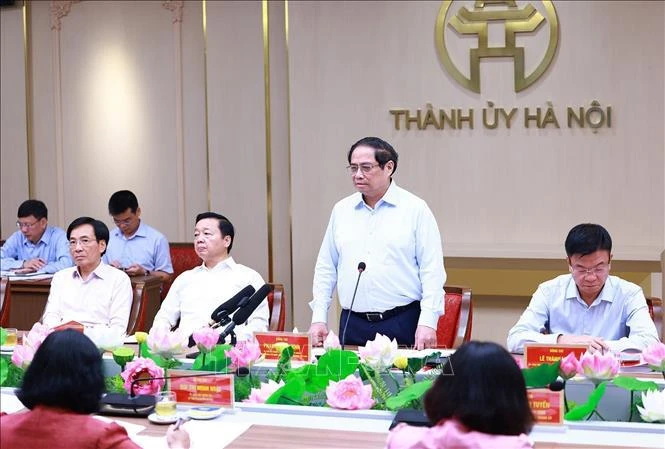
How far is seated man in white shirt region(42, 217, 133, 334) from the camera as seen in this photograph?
4336 mm

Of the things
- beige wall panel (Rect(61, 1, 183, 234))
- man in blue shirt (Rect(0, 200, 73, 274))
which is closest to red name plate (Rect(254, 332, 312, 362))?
man in blue shirt (Rect(0, 200, 73, 274))

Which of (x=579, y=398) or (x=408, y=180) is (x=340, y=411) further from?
(x=408, y=180)

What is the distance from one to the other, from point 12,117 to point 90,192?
87 cm

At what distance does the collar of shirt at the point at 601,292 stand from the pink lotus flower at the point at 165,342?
1454 millimetres

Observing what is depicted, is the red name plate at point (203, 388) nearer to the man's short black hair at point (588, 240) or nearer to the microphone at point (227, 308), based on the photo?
the microphone at point (227, 308)

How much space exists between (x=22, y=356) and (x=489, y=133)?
389 cm

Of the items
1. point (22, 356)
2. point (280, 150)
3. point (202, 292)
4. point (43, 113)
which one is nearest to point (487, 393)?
point (22, 356)

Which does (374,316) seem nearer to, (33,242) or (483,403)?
(483,403)

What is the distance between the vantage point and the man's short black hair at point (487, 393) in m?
1.70

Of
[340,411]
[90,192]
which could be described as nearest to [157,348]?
[340,411]

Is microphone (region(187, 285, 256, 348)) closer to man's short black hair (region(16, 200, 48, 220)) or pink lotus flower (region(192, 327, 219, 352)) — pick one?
pink lotus flower (region(192, 327, 219, 352))

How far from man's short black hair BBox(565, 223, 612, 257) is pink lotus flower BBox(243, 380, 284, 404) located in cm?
120

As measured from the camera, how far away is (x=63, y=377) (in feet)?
6.12

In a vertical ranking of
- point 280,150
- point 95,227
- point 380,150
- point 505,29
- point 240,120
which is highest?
point 505,29
